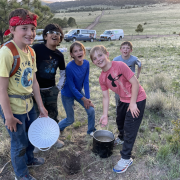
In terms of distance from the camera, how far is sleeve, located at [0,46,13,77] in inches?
64.1

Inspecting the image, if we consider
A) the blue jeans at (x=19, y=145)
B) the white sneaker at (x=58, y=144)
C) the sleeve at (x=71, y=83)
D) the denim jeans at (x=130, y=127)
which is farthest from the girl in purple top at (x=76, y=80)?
the blue jeans at (x=19, y=145)

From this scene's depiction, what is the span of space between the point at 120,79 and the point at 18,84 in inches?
49.5

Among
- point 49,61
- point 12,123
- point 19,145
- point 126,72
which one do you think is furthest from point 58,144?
point 126,72

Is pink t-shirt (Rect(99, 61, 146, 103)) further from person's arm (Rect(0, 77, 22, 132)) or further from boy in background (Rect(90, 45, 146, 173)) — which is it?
person's arm (Rect(0, 77, 22, 132))

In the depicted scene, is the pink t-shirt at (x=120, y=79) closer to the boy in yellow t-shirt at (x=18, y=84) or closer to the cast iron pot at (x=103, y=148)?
the cast iron pot at (x=103, y=148)

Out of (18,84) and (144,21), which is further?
(144,21)

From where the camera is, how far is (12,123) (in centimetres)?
181

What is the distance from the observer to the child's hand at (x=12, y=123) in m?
1.78

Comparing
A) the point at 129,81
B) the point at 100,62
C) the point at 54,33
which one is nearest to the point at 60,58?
the point at 54,33

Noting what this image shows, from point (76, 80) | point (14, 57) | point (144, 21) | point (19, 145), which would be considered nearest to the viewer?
point (14, 57)

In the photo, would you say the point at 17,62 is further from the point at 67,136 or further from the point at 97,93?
the point at 97,93

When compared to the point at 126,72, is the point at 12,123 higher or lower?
lower

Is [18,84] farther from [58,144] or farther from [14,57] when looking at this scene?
[58,144]

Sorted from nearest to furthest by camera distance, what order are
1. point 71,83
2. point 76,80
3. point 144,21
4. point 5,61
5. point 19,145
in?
point 5,61 → point 19,145 → point 71,83 → point 76,80 → point 144,21
